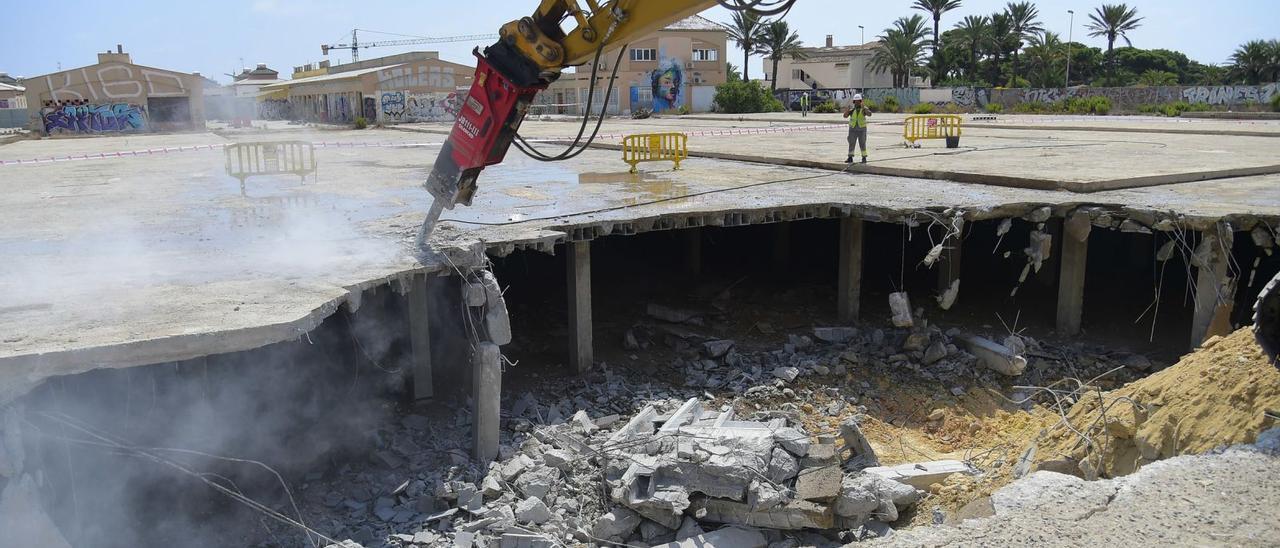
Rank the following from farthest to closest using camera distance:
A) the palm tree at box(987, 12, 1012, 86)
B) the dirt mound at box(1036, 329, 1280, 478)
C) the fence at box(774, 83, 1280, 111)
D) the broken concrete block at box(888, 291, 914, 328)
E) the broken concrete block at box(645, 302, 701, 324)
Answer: the palm tree at box(987, 12, 1012, 86)
the fence at box(774, 83, 1280, 111)
the broken concrete block at box(645, 302, 701, 324)
the broken concrete block at box(888, 291, 914, 328)
the dirt mound at box(1036, 329, 1280, 478)

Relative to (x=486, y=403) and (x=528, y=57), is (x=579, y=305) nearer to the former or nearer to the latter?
(x=486, y=403)

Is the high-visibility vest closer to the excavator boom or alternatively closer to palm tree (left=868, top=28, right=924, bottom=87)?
the excavator boom

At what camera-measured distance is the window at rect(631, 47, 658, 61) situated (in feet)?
179

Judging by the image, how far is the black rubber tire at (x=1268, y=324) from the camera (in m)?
6.61

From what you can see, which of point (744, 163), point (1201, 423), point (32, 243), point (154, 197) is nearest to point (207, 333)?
point (32, 243)

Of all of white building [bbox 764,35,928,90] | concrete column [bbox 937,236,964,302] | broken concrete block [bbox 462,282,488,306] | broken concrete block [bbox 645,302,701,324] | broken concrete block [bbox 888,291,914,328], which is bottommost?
broken concrete block [bbox 645,302,701,324]

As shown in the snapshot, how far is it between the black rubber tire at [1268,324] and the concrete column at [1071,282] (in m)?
5.61

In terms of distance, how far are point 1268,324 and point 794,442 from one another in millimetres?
3723

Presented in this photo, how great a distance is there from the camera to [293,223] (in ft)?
38.2

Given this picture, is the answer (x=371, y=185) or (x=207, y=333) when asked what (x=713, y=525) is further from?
(x=371, y=185)

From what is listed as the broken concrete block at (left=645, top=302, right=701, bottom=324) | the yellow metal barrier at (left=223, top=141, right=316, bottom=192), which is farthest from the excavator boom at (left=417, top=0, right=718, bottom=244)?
the yellow metal barrier at (left=223, top=141, right=316, bottom=192)

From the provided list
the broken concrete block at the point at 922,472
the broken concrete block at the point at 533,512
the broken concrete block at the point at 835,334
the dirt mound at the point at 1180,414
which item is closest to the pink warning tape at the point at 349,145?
the broken concrete block at the point at 835,334

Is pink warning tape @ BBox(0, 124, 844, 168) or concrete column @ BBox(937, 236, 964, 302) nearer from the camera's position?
concrete column @ BBox(937, 236, 964, 302)

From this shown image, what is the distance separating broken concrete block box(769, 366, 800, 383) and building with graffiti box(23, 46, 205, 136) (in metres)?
39.3
